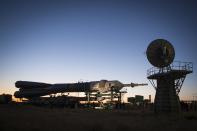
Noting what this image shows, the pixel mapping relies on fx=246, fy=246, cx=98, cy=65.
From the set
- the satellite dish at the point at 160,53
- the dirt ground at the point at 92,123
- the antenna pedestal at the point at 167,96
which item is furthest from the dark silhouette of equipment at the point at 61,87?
the dirt ground at the point at 92,123

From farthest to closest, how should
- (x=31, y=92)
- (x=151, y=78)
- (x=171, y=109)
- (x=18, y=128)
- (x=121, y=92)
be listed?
(x=31, y=92) < (x=121, y=92) < (x=151, y=78) < (x=171, y=109) < (x=18, y=128)

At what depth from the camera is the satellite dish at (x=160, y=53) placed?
1422 inches

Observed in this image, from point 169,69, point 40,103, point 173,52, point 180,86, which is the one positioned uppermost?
point 173,52

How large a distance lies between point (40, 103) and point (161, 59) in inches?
1696

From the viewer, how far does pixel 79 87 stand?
67125 mm

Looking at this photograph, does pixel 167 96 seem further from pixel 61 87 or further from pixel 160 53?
pixel 61 87

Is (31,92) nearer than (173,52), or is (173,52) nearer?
(173,52)

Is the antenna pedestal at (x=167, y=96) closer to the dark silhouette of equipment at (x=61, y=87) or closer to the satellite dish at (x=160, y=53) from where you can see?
the satellite dish at (x=160, y=53)

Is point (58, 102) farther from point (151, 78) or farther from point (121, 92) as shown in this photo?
point (151, 78)

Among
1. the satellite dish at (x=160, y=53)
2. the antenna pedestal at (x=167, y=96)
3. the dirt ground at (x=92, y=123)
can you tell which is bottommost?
the dirt ground at (x=92, y=123)

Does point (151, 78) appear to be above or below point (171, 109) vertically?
above

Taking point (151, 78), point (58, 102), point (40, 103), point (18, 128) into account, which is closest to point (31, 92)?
point (40, 103)

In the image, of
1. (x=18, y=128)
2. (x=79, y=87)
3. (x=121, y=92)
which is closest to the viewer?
(x=18, y=128)

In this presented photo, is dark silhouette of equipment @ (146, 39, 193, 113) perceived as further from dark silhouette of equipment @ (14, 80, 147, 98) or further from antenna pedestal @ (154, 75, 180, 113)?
dark silhouette of equipment @ (14, 80, 147, 98)
